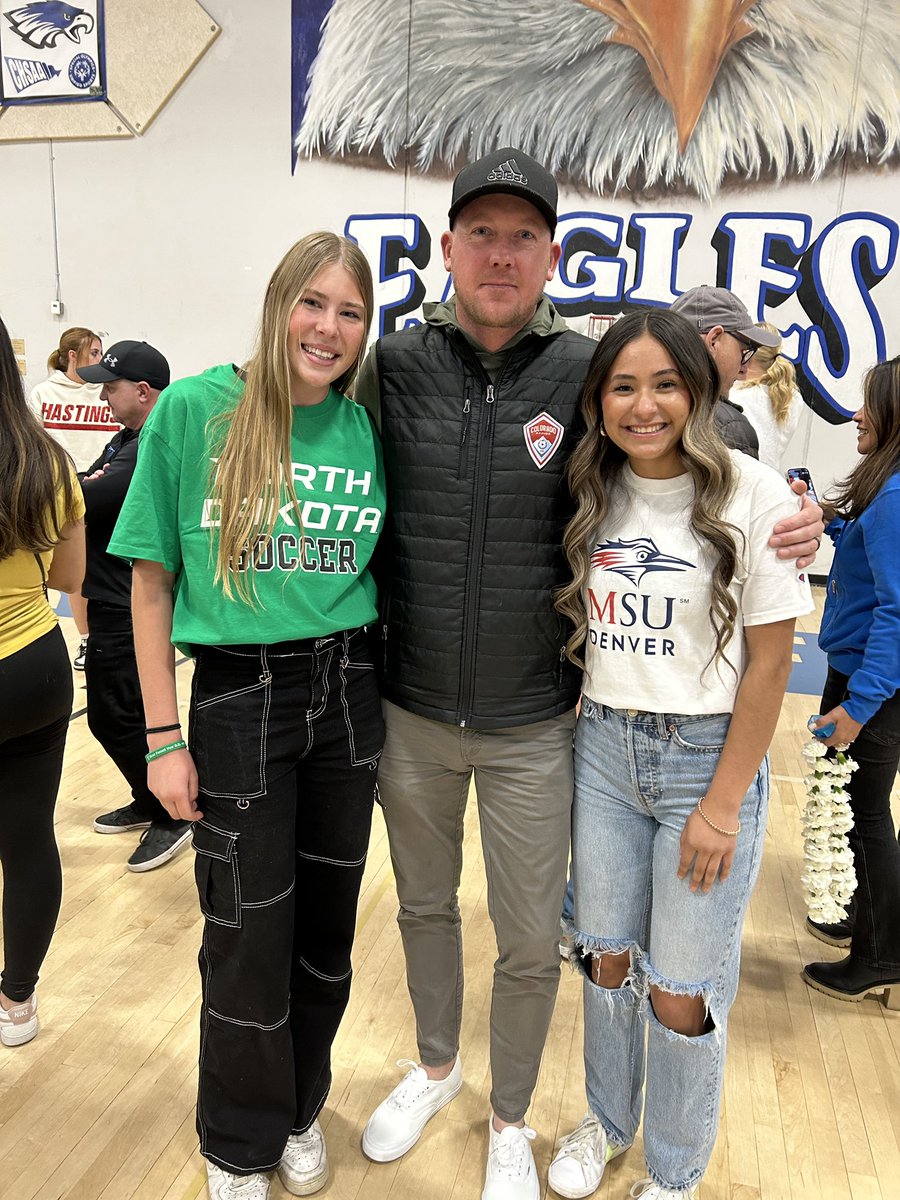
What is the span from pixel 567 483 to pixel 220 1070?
127cm

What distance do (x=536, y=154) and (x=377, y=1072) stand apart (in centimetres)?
716

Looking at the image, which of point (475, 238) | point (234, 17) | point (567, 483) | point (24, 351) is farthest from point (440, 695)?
point (24, 351)

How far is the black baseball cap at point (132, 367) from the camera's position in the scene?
9.29ft

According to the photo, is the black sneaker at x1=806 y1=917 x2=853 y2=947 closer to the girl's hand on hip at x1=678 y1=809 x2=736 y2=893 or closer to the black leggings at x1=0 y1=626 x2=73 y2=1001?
the girl's hand on hip at x1=678 y1=809 x2=736 y2=893

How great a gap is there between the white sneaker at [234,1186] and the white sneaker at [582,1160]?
1.92 feet

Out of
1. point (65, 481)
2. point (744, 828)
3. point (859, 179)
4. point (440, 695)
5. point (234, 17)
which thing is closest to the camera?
point (744, 828)

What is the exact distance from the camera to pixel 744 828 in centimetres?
152

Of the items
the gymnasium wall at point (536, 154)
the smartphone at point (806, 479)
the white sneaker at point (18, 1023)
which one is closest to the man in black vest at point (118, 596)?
the white sneaker at point (18, 1023)

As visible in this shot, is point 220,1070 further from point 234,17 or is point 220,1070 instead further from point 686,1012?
point 234,17

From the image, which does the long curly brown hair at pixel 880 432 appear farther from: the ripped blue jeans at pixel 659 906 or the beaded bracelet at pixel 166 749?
the beaded bracelet at pixel 166 749

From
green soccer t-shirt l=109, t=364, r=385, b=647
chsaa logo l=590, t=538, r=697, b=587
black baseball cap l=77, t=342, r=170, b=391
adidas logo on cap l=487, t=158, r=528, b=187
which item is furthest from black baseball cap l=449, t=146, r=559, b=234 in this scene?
black baseball cap l=77, t=342, r=170, b=391

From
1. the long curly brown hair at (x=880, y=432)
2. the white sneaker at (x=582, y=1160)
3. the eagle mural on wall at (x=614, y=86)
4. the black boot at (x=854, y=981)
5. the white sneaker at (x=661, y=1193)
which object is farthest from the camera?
the eagle mural on wall at (x=614, y=86)

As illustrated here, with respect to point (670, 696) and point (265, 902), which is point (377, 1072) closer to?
point (265, 902)

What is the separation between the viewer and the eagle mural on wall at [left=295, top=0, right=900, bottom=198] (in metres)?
6.57
